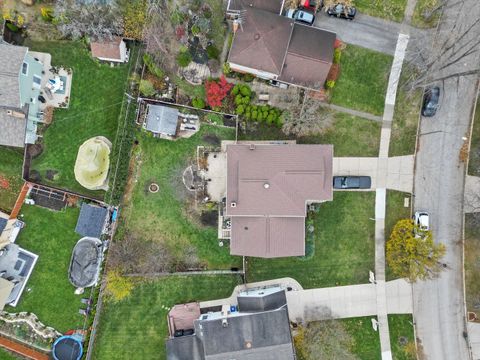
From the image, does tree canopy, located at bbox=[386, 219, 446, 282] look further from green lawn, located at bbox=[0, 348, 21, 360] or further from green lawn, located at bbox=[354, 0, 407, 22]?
green lawn, located at bbox=[0, 348, 21, 360]

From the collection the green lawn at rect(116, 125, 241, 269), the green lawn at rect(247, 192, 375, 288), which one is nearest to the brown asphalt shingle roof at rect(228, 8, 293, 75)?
the green lawn at rect(116, 125, 241, 269)

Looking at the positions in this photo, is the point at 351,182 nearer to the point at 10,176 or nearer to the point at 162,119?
the point at 162,119

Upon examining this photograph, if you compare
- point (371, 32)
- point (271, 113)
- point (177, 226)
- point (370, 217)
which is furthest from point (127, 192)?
point (371, 32)

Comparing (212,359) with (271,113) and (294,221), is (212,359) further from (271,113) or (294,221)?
(271,113)

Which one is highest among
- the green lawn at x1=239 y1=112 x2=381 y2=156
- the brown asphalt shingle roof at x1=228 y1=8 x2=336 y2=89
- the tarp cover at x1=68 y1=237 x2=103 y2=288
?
the brown asphalt shingle roof at x1=228 y1=8 x2=336 y2=89

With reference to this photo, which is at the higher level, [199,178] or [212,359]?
[199,178]

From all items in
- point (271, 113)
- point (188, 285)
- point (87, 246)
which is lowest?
point (188, 285)

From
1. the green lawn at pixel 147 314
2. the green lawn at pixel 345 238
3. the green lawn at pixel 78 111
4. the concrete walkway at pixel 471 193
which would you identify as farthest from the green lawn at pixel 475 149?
the green lawn at pixel 78 111
